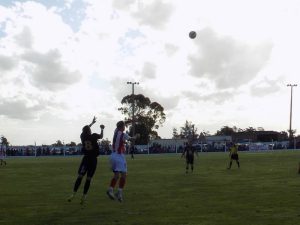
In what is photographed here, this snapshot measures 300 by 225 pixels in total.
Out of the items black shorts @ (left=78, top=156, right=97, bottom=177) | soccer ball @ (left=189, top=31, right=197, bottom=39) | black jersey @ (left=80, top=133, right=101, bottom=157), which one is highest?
soccer ball @ (left=189, top=31, right=197, bottom=39)

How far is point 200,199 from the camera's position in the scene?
14.6 m

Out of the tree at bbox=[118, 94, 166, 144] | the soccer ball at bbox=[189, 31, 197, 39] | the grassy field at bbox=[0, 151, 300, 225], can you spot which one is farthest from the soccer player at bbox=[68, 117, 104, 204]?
the tree at bbox=[118, 94, 166, 144]

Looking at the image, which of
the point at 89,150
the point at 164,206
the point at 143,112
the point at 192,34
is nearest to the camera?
the point at 164,206

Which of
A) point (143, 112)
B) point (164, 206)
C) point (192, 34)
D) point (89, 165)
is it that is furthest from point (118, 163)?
point (143, 112)

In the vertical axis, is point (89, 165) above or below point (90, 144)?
below

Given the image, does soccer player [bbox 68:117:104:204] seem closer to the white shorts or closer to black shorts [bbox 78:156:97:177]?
black shorts [bbox 78:156:97:177]

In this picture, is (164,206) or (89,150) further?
(89,150)

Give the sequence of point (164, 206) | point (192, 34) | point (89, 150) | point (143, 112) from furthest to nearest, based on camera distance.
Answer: point (143, 112) < point (192, 34) < point (89, 150) < point (164, 206)

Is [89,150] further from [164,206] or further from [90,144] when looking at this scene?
[164,206]

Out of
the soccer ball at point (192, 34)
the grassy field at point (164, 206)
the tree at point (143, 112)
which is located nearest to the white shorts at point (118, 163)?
the grassy field at point (164, 206)

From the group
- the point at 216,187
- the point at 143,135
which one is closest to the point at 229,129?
the point at 143,135

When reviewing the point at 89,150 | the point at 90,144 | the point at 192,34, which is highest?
the point at 192,34

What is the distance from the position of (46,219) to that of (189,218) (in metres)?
3.09

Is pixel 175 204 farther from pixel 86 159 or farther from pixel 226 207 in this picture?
pixel 86 159
